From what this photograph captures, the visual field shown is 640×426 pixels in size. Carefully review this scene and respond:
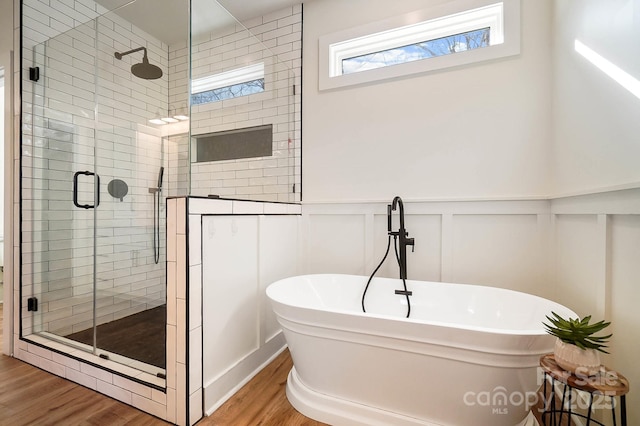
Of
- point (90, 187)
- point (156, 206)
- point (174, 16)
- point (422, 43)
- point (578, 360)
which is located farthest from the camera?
point (156, 206)

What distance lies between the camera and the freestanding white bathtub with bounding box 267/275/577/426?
3.63ft

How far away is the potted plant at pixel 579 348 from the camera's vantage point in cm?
87

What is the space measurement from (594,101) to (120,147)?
3.23 metres

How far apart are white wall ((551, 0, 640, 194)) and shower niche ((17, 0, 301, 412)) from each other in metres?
1.83

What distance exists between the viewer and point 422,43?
2141mm

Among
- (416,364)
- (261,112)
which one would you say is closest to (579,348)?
(416,364)

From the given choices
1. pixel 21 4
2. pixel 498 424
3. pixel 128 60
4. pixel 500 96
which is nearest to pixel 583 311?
pixel 498 424

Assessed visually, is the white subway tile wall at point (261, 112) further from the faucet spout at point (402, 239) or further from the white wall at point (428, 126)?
the faucet spout at point (402, 239)

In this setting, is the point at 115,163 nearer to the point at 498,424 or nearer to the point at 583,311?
the point at 498,424

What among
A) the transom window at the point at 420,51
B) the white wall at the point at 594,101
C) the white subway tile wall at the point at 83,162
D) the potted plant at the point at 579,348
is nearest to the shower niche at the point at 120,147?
the white subway tile wall at the point at 83,162

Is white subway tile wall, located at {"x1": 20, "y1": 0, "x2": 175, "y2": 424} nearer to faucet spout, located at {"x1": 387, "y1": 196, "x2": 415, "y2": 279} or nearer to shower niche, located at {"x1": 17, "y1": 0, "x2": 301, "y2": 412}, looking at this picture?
shower niche, located at {"x1": 17, "y1": 0, "x2": 301, "y2": 412}

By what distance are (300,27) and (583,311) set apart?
2850mm

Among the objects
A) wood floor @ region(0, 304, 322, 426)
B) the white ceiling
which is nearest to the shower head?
the white ceiling

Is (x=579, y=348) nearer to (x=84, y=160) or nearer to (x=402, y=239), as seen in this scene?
(x=402, y=239)
